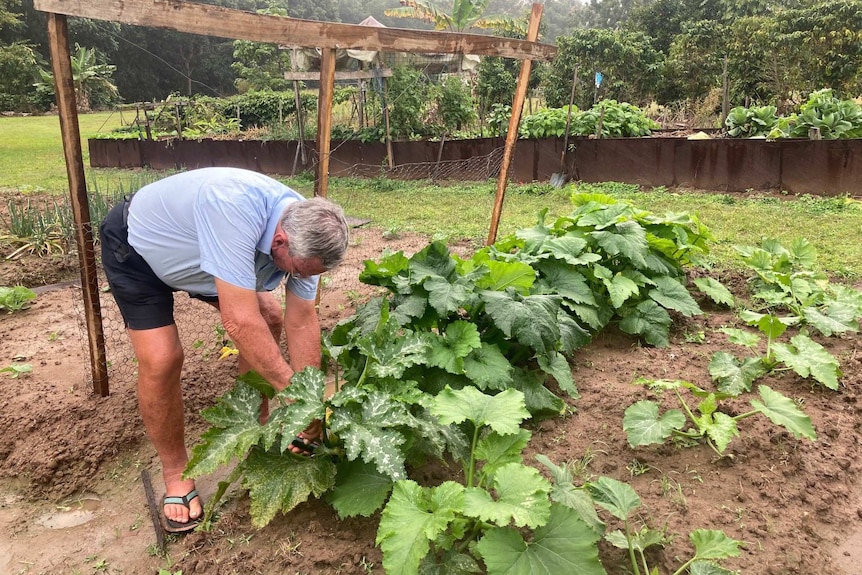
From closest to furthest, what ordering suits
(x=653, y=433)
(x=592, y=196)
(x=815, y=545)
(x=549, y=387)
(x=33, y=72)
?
(x=815, y=545) → (x=653, y=433) → (x=549, y=387) → (x=592, y=196) → (x=33, y=72)

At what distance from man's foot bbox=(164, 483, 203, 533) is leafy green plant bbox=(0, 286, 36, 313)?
3.06 meters

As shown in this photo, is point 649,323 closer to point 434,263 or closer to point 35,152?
point 434,263

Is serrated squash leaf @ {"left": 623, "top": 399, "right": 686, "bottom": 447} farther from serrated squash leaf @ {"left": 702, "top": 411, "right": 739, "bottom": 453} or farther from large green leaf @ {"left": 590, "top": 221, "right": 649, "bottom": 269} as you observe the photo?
large green leaf @ {"left": 590, "top": 221, "right": 649, "bottom": 269}

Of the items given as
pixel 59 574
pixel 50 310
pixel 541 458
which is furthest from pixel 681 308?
pixel 50 310

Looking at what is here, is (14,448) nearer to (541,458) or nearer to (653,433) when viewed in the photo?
(541,458)

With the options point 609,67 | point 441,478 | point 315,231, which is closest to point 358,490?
point 441,478

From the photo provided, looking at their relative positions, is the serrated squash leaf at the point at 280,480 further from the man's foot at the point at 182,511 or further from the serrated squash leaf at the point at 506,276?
the serrated squash leaf at the point at 506,276

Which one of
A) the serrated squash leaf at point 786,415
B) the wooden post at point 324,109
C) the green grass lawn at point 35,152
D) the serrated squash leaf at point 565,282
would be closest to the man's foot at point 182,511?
the wooden post at point 324,109

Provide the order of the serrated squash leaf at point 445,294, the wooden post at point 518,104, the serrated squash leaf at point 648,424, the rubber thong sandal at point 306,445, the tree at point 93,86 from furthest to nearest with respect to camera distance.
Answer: the tree at point 93,86 → the wooden post at point 518,104 → the serrated squash leaf at point 445,294 → the serrated squash leaf at point 648,424 → the rubber thong sandal at point 306,445

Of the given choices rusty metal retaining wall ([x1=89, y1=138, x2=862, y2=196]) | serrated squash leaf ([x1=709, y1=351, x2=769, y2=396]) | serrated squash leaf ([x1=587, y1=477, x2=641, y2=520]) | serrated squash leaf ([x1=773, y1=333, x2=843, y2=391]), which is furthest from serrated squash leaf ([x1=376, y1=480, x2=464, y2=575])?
rusty metal retaining wall ([x1=89, y1=138, x2=862, y2=196])

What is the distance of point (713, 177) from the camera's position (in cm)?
874

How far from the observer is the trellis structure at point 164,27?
262 cm

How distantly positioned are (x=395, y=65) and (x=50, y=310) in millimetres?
9410

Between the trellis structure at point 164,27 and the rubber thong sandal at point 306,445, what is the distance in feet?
4.61
